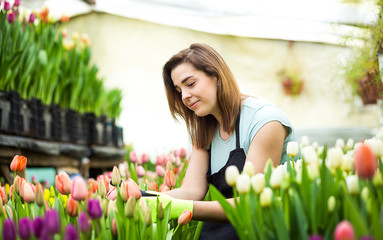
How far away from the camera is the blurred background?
19.9 ft

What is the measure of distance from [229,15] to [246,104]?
4306mm

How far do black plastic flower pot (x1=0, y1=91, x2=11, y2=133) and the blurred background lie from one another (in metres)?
3.49

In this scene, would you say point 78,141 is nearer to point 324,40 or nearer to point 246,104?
point 246,104

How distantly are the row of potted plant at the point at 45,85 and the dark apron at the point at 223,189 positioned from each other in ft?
4.41

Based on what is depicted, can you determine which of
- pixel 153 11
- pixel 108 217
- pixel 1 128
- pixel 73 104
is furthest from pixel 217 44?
pixel 108 217

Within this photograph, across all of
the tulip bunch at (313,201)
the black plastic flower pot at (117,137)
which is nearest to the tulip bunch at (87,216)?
the tulip bunch at (313,201)

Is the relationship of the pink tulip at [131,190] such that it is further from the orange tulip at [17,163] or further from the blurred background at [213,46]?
the blurred background at [213,46]

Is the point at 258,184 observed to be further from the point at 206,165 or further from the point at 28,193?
the point at 206,165

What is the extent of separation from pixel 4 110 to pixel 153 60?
5272 mm

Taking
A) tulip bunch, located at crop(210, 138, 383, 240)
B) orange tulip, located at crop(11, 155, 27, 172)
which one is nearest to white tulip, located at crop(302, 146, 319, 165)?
tulip bunch, located at crop(210, 138, 383, 240)

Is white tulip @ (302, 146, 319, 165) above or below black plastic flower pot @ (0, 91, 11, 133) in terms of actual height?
below

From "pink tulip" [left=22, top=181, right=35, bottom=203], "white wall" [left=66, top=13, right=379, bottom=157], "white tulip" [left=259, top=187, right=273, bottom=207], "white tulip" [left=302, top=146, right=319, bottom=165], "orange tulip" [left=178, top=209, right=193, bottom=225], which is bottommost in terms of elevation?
"orange tulip" [left=178, top=209, right=193, bottom=225]

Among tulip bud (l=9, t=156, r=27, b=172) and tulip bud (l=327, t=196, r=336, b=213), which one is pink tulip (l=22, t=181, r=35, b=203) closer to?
tulip bud (l=9, t=156, r=27, b=172)

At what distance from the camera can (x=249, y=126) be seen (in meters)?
1.70
